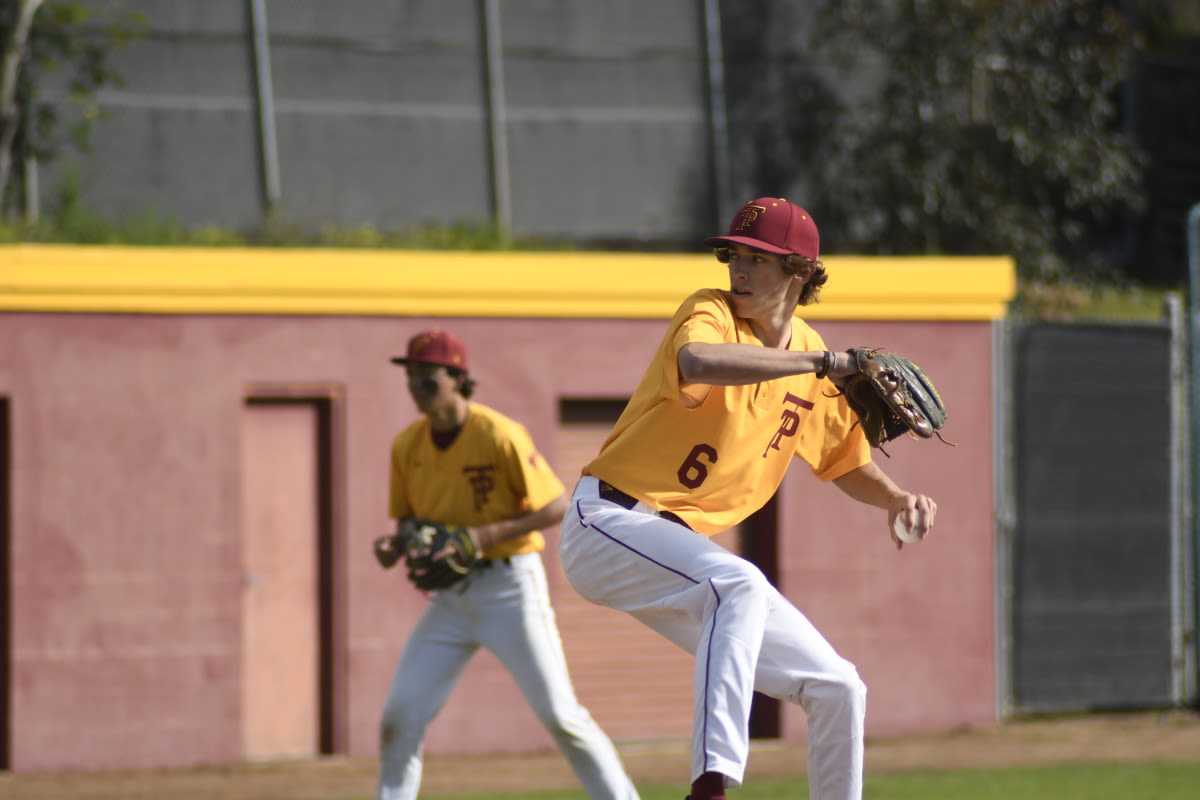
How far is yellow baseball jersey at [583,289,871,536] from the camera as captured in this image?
5227 mm

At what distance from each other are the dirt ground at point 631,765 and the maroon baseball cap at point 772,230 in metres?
5.97

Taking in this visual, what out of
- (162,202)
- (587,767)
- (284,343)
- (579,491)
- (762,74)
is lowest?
(587,767)

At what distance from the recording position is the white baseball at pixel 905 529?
5.37 meters

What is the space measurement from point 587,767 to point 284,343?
531 centimetres

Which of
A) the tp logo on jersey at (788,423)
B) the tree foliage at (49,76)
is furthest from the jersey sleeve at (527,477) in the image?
the tree foliage at (49,76)

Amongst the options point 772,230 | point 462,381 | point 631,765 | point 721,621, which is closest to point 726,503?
point 721,621

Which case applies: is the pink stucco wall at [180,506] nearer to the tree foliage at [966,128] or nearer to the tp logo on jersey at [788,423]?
the tree foliage at [966,128]

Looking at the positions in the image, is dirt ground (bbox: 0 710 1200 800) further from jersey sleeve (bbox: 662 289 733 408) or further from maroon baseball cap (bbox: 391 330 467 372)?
jersey sleeve (bbox: 662 289 733 408)

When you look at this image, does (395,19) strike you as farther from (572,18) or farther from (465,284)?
(465,284)

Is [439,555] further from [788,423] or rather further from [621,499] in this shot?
[788,423]

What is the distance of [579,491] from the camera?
18.2 feet

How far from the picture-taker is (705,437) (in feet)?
17.5

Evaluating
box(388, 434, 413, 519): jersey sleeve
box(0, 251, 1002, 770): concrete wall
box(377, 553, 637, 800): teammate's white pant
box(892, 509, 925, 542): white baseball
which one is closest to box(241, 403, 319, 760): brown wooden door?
box(0, 251, 1002, 770): concrete wall

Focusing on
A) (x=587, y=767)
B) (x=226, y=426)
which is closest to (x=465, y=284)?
(x=226, y=426)
